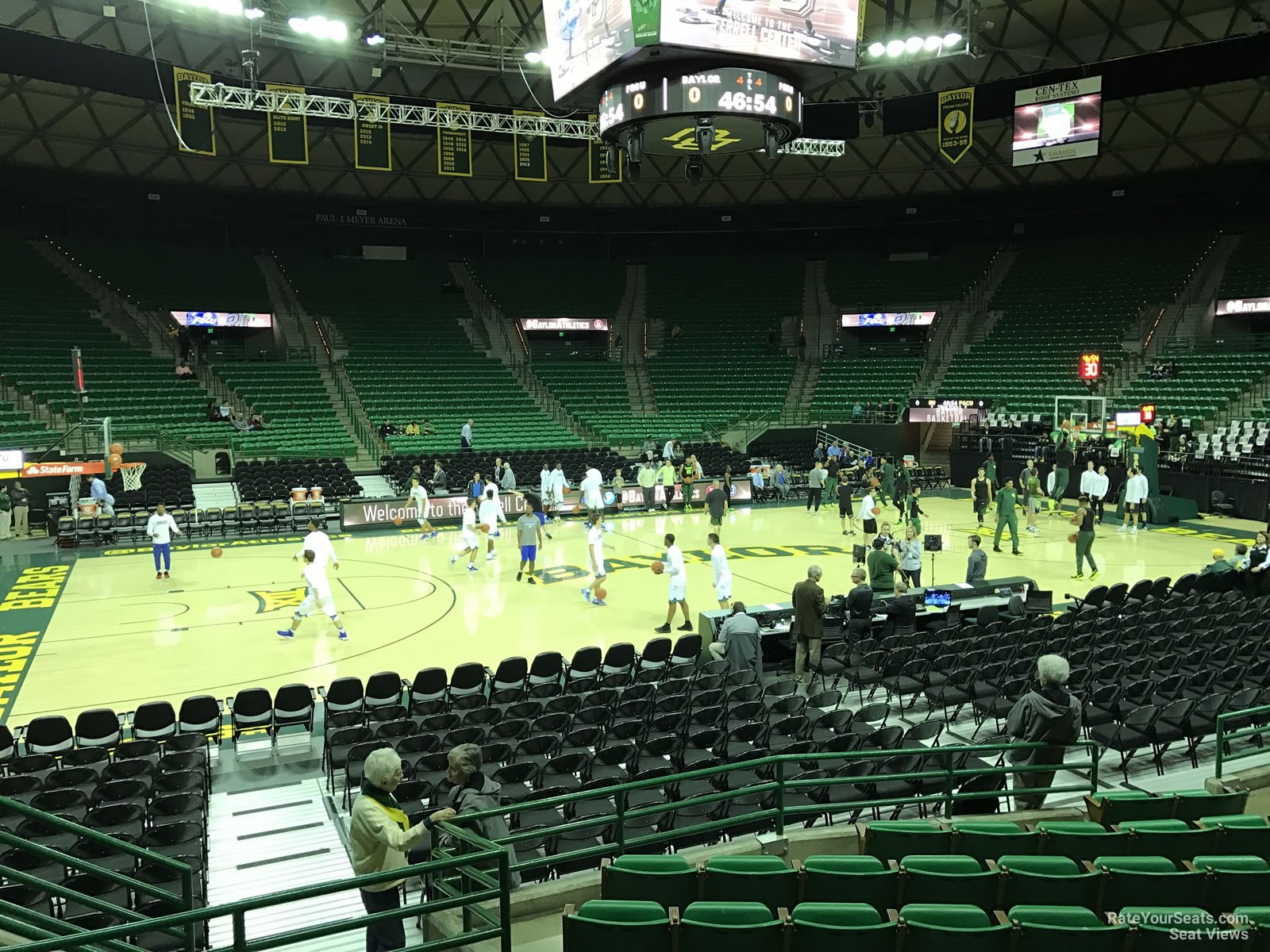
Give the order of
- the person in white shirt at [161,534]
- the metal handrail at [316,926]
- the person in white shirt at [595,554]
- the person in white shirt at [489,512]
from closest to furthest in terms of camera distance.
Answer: the metal handrail at [316,926]
the person in white shirt at [595,554]
the person in white shirt at [161,534]
the person in white shirt at [489,512]

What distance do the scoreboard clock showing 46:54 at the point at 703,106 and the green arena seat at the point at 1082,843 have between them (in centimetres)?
1137

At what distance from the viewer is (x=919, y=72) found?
34.6m

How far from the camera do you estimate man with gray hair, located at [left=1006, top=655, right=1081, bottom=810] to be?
7961 millimetres


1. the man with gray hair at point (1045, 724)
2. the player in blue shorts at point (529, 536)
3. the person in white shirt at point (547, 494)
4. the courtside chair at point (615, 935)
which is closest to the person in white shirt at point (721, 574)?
the player in blue shorts at point (529, 536)

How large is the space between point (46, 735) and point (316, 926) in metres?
7.09

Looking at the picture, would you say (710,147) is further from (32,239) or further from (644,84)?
(32,239)

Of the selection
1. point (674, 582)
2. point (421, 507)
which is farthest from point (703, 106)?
point (421, 507)

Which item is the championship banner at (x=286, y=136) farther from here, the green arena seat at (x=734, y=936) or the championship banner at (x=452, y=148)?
the green arena seat at (x=734, y=936)

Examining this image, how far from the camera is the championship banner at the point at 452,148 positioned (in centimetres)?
2708

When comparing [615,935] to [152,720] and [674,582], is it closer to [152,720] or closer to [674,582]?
[152,720]

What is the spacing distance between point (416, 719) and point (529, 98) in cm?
3083

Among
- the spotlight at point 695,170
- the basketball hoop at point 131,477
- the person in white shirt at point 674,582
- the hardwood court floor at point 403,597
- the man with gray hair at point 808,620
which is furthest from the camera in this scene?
the basketball hoop at point 131,477

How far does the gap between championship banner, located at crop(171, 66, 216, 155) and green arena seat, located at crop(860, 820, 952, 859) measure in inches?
921

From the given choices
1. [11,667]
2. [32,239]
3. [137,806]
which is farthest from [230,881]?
[32,239]
